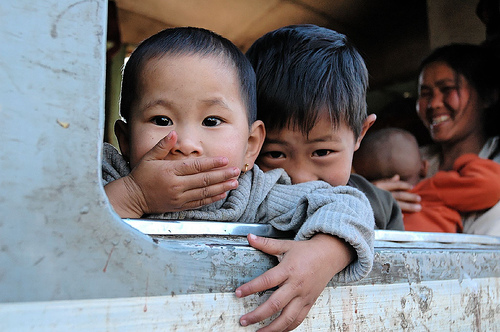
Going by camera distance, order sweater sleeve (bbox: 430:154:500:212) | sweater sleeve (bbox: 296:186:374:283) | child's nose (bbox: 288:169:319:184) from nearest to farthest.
Result: sweater sleeve (bbox: 296:186:374:283) < child's nose (bbox: 288:169:319:184) < sweater sleeve (bbox: 430:154:500:212)

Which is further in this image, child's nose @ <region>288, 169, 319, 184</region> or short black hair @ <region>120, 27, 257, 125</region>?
child's nose @ <region>288, 169, 319, 184</region>

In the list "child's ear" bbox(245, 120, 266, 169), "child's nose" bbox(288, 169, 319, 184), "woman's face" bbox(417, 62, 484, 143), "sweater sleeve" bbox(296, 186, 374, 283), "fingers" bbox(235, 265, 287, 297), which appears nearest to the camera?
"fingers" bbox(235, 265, 287, 297)

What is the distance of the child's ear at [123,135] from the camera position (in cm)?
118

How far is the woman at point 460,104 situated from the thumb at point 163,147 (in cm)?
235

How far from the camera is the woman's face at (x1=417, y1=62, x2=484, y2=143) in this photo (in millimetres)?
Answer: 2826

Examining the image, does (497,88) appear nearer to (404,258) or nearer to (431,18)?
(431,18)

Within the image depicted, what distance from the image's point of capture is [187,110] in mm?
1041

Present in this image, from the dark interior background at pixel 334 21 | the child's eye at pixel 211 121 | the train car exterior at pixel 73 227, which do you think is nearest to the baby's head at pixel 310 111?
the child's eye at pixel 211 121

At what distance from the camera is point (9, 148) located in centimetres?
51

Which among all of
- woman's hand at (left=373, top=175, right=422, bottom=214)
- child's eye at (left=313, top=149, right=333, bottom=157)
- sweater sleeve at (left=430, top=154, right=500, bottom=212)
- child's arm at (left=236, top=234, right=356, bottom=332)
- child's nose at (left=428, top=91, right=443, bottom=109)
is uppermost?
child's arm at (left=236, top=234, right=356, bottom=332)

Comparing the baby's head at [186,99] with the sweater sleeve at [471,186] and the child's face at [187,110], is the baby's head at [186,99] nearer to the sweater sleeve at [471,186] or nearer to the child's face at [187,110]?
the child's face at [187,110]

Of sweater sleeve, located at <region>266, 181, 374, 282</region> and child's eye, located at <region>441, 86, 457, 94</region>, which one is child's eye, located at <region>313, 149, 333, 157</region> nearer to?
sweater sleeve, located at <region>266, 181, 374, 282</region>

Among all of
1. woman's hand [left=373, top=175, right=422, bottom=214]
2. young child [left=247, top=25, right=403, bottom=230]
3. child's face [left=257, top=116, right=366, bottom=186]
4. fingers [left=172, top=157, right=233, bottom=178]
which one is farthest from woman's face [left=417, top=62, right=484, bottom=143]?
fingers [left=172, top=157, right=233, bottom=178]

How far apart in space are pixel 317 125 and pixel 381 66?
3.70 meters
